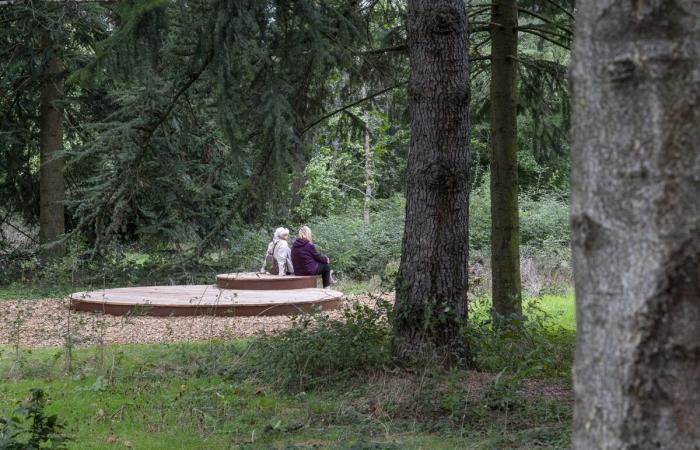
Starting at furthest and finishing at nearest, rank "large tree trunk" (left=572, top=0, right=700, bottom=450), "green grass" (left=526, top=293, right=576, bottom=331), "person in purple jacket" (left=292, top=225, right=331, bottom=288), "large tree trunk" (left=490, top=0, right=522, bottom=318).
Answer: "person in purple jacket" (left=292, top=225, right=331, bottom=288) < "green grass" (left=526, top=293, right=576, bottom=331) < "large tree trunk" (left=490, top=0, right=522, bottom=318) < "large tree trunk" (left=572, top=0, right=700, bottom=450)

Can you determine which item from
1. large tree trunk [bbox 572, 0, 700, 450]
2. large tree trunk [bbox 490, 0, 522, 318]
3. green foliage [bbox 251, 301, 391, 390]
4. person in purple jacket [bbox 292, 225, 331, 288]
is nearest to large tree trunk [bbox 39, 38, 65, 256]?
person in purple jacket [bbox 292, 225, 331, 288]

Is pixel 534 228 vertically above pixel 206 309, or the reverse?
pixel 534 228

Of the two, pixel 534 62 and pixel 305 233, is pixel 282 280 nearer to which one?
pixel 305 233

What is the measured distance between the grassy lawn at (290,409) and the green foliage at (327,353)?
0.29 ft

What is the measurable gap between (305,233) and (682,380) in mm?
12590

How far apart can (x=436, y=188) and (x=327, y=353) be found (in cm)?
160

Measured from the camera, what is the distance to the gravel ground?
9.66m

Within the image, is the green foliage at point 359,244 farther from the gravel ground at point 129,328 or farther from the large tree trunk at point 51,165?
the gravel ground at point 129,328

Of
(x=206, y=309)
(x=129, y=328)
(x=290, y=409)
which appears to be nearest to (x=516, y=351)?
(x=290, y=409)

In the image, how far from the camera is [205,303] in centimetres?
1181

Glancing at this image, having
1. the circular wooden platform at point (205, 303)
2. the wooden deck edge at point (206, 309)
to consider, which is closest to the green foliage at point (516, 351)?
the circular wooden platform at point (205, 303)

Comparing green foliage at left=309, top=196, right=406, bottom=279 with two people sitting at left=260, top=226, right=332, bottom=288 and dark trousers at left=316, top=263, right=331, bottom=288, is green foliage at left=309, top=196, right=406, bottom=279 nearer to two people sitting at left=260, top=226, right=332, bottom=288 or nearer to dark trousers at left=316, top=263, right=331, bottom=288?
dark trousers at left=316, top=263, right=331, bottom=288

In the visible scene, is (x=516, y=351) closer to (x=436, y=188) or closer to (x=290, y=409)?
(x=436, y=188)

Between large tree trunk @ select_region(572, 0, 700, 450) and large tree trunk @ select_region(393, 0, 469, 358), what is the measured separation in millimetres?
4674
